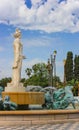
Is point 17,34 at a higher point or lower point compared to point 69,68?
lower

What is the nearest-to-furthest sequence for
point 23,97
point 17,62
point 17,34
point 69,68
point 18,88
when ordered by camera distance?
point 23,97
point 18,88
point 17,62
point 17,34
point 69,68

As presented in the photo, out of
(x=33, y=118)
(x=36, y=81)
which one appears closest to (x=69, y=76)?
(x=36, y=81)

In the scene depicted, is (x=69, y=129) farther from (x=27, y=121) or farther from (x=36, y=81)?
(x=36, y=81)

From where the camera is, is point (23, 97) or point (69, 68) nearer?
point (23, 97)

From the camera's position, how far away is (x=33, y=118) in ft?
47.6

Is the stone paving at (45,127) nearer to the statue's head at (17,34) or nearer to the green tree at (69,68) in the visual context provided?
the statue's head at (17,34)

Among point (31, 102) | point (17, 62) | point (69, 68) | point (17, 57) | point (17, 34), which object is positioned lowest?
point (31, 102)

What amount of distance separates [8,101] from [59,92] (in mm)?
3224

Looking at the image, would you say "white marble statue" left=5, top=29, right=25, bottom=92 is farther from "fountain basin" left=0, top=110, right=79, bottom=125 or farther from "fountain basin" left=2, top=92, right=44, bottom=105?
"fountain basin" left=0, top=110, right=79, bottom=125

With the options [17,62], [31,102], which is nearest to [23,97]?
[31,102]

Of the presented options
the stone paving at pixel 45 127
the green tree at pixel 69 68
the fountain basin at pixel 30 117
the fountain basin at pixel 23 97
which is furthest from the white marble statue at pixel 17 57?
the green tree at pixel 69 68

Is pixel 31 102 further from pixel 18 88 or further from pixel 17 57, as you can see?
pixel 17 57

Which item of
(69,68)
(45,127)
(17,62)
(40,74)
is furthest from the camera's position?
(69,68)

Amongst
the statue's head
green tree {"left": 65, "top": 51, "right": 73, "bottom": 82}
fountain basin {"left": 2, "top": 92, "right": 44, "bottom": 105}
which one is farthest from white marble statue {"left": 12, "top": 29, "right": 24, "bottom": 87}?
green tree {"left": 65, "top": 51, "right": 73, "bottom": 82}
